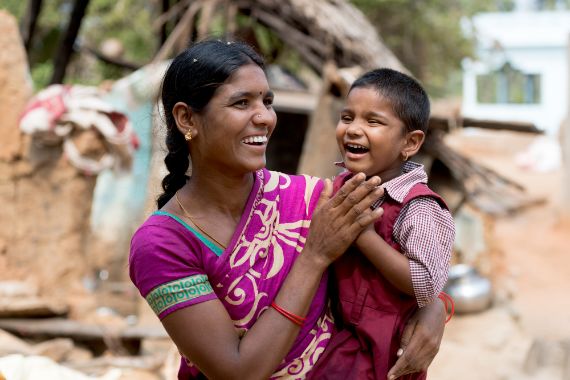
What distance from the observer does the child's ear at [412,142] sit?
6.66 ft

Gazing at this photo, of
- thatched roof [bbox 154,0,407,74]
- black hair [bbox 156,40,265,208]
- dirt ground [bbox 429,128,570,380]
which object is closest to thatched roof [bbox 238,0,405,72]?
thatched roof [bbox 154,0,407,74]

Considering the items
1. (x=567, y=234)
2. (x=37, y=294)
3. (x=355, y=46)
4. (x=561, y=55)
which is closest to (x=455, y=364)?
(x=355, y=46)

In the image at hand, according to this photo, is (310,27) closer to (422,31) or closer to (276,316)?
(276,316)

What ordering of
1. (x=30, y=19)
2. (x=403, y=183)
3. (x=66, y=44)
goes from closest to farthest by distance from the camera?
(x=403, y=183), (x=30, y=19), (x=66, y=44)

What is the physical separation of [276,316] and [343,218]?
0.90 ft

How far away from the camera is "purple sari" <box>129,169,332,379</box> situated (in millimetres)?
1744

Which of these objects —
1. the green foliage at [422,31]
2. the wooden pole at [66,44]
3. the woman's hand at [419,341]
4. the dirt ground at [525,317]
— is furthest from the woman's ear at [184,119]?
the green foliage at [422,31]

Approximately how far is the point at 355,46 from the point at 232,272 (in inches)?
211

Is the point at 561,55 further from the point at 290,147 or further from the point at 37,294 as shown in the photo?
the point at 37,294

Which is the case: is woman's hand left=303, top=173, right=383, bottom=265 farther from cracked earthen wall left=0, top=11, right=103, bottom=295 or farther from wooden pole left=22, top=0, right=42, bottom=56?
wooden pole left=22, top=0, right=42, bottom=56

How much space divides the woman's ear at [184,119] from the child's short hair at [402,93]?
0.45 m

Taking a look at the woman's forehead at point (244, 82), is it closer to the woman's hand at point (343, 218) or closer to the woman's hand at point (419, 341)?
the woman's hand at point (343, 218)

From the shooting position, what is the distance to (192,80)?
186 centimetres

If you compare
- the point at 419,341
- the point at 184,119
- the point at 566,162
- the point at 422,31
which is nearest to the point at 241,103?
the point at 184,119
